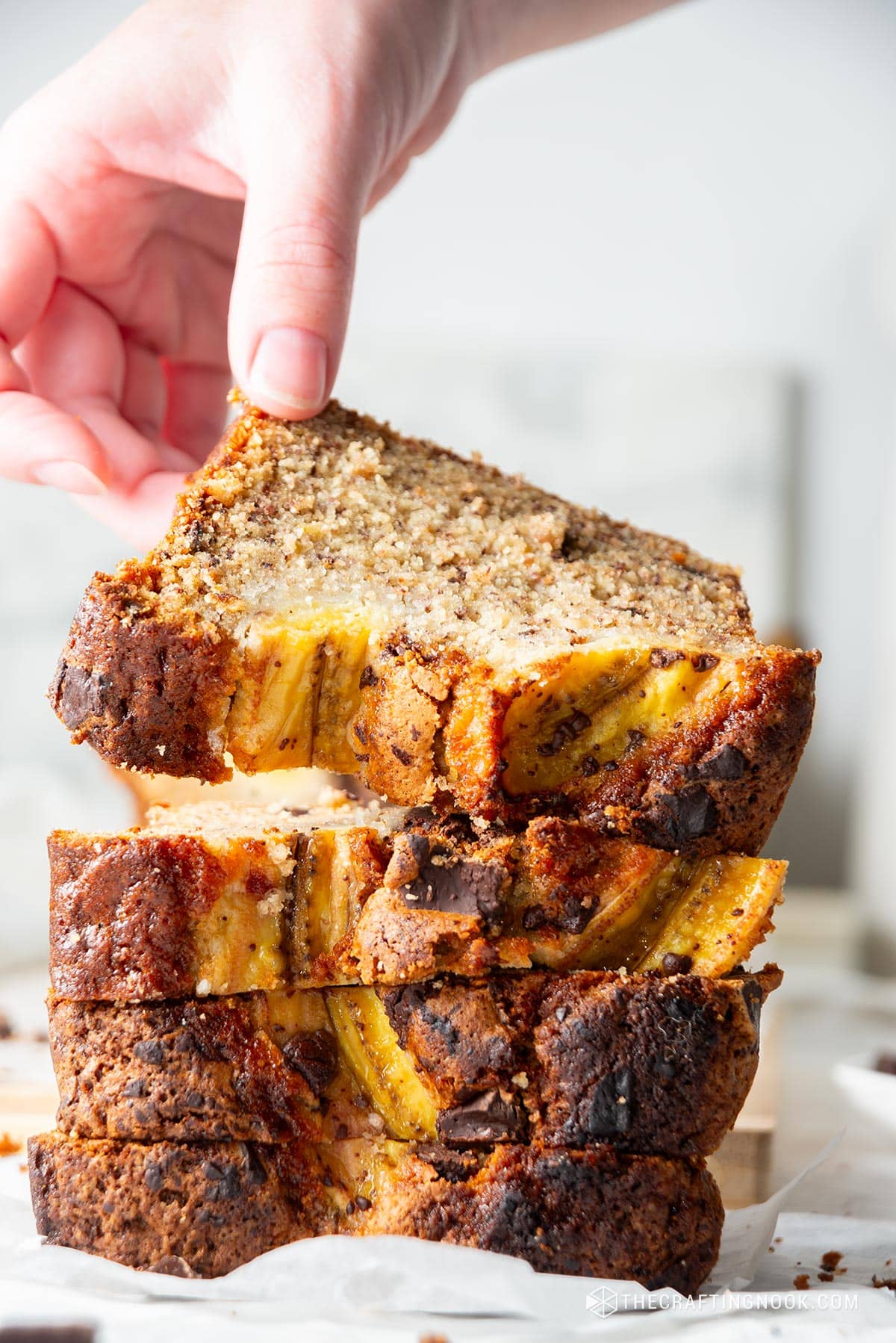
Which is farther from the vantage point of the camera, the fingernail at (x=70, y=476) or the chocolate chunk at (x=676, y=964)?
the fingernail at (x=70, y=476)

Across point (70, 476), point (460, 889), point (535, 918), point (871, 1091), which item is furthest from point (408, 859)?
point (871, 1091)

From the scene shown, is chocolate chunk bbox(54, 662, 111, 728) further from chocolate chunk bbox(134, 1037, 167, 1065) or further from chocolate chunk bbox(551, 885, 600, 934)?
chocolate chunk bbox(551, 885, 600, 934)

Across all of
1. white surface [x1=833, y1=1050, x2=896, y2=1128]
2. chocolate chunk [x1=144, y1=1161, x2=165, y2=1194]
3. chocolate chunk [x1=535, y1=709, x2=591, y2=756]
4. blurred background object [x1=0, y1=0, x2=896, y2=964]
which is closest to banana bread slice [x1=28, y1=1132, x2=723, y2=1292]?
chocolate chunk [x1=144, y1=1161, x2=165, y2=1194]

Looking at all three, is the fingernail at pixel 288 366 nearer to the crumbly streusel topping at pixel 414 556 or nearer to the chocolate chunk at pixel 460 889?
the crumbly streusel topping at pixel 414 556

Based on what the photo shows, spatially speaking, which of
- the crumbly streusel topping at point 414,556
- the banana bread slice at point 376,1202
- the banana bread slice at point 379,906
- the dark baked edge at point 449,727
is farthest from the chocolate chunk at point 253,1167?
the crumbly streusel topping at point 414,556

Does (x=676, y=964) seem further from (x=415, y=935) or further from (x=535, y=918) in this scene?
(x=415, y=935)
